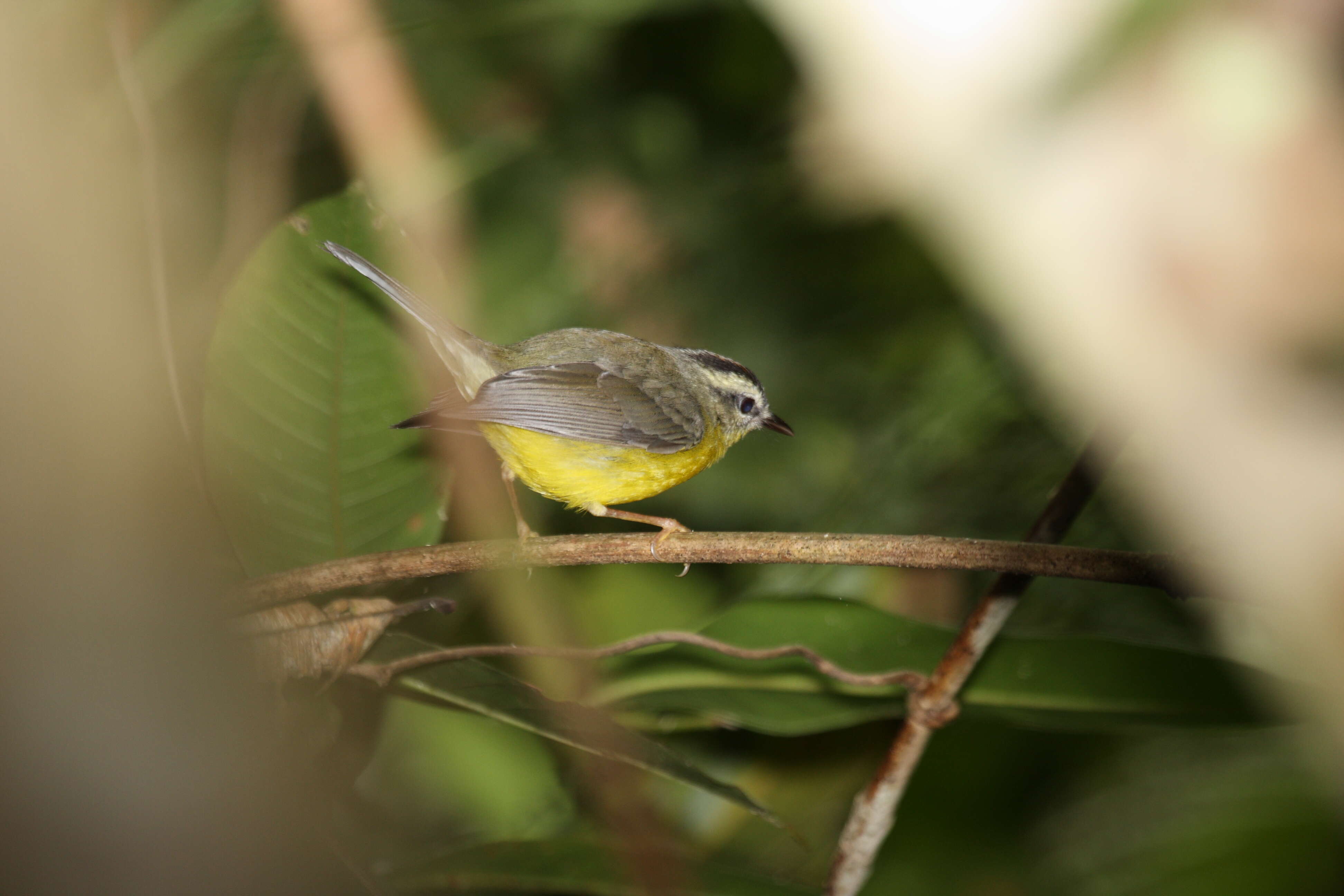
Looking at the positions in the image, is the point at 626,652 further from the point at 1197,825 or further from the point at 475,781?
the point at 1197,825

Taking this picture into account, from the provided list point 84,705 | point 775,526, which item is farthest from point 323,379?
point 775,526

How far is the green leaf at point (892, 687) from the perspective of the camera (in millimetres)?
668

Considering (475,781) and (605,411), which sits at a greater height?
(605,411)

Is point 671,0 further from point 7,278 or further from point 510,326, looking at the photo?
point 7,278

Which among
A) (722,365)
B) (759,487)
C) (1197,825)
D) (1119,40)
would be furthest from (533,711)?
(1119,40)

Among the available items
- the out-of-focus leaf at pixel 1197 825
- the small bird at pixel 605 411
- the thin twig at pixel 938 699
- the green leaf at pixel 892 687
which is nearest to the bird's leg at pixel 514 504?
the small bird at pixel 605 411

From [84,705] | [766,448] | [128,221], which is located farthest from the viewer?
[766,448]

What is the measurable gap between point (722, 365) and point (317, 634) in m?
0.41

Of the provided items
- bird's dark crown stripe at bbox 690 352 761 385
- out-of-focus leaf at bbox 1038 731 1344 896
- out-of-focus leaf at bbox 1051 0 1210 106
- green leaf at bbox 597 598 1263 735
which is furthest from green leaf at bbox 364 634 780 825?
out-of-focus leaf at bbox 1051 0 1210 106

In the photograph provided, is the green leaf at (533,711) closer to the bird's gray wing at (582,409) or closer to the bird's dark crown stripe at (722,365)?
the bird's gray wing at (582,409)

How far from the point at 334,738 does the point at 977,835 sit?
634mm

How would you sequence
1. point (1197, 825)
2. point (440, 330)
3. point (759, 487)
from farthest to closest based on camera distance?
point (759, 487)
point (1197, 825)
point (440, 330)

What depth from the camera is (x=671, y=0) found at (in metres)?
1.12

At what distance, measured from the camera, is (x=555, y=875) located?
0.66 metres
